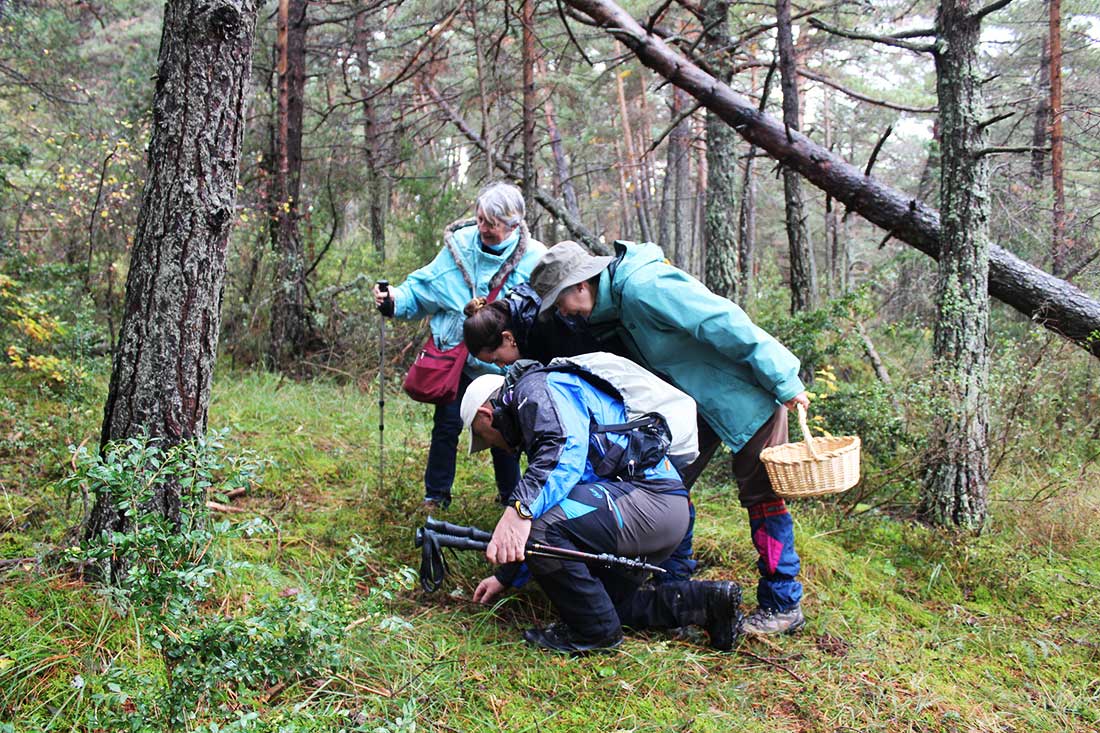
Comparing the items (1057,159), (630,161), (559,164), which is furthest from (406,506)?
(630,161)

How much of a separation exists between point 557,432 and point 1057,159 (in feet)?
31.3

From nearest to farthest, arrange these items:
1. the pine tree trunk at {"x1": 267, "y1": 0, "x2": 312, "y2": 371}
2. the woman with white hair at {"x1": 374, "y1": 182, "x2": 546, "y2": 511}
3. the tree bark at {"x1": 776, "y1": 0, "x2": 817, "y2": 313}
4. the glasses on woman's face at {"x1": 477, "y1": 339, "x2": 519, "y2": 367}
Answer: the glasses on woman's face at {"x1": 477, "y1": 339, "x2": 519, "y2": 367}
the woman with white hair at {"x1": 374, "y1": 182, "x2": 546, "y2": 511}
the tree bark at {"x1": 776, "y1": 0, "x2": 817, "y2": 313}
the pine tree trunk at {"x1": 267, "y1": 0, "x2": 312, "y2": 371}

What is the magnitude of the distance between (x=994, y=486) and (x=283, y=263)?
6755 mm

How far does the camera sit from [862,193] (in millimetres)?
5613

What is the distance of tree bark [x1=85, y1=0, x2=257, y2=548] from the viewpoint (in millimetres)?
2928

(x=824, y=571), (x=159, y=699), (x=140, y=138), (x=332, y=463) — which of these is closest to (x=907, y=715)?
(x=824, y=571)

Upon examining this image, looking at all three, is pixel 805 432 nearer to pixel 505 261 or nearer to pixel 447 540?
pixel 447 540

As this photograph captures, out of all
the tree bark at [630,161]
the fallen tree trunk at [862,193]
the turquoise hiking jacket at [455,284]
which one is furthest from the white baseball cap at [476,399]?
the tree bark at [630,161]

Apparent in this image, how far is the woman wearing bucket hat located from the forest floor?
A: 31 centimetres

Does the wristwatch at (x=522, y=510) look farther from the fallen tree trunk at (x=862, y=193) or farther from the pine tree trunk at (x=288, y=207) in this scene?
the pine tree trunk at (x=288, y=207)

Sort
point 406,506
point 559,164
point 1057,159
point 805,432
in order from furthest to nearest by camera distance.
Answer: point 559,164 < point 1057,159 < point 406,506 < point 805,432

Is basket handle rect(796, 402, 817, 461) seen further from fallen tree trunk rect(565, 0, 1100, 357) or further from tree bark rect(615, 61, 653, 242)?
tree bark rect(615, 61, 653, 242)

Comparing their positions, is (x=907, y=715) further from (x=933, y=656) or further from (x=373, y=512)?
(x=373, y=512)

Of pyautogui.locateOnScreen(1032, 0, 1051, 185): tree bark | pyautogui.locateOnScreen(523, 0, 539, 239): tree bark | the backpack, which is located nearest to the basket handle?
the backpack
